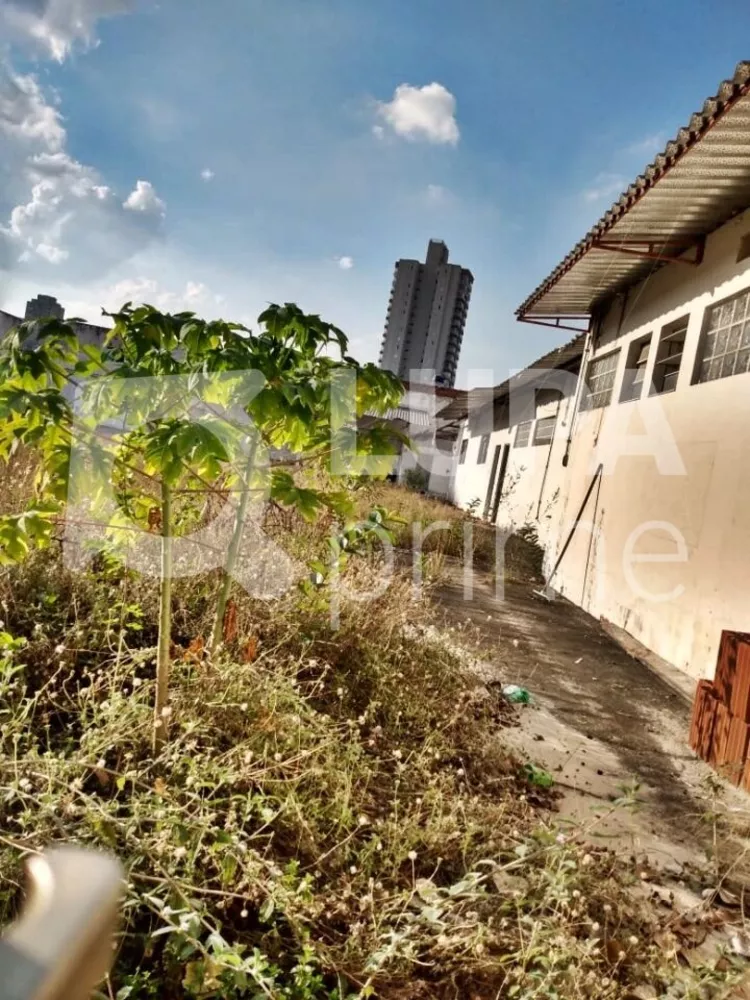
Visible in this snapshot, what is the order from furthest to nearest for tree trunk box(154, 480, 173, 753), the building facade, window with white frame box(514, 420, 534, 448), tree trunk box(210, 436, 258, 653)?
window with white frame box(514, 420, 534, 448) → the building facade → tree trunk box(210, 436, 258, 653) → tree trunk box(154, 480, 173, 753)

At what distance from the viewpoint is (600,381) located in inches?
348

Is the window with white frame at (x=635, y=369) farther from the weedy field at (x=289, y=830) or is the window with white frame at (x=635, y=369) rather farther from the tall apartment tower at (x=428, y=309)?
the tall apartment tower at (x=428, y=309)

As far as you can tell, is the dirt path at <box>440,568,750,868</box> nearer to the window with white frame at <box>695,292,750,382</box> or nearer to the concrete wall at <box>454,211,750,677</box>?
the concrete wall at <box>454,211,750,677</box>

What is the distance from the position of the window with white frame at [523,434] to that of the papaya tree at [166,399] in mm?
10935

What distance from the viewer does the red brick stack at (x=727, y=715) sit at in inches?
137

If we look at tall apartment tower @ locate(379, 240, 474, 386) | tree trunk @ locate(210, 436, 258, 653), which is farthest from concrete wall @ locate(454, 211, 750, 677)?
tall apartment tower @ locate(379, 240, 474, 386)

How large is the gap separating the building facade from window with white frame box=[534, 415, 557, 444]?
147 centimetres

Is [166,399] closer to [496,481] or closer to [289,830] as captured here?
[289,830]

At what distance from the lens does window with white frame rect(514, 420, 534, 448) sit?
42.8 feet

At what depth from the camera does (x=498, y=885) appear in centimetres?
225

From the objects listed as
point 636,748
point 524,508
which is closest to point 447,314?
point 524,508

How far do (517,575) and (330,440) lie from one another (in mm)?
7126

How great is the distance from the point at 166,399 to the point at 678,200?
552cm

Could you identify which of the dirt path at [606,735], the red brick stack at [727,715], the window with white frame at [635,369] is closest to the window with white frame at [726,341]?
the window with white frame at [635,369]
